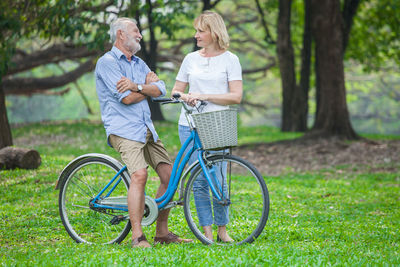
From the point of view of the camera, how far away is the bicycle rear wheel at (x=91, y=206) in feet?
16.0

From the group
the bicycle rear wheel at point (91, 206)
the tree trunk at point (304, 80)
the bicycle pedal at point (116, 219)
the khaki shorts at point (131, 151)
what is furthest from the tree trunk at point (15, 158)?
the tree trunk at point (304, 80)

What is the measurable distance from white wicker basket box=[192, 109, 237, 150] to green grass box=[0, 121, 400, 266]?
0.90 meters

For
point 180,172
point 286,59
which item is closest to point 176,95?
point 180,172

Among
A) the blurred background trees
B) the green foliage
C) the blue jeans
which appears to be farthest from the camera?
the green foliage

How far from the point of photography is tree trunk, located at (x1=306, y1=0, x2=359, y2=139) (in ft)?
50.5

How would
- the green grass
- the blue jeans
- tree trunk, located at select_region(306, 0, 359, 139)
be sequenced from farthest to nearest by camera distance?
tree trunk, located at select_region(306, 0, 359, 139), the blue jeans, the green grass

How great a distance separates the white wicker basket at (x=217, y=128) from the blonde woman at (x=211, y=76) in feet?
1.02

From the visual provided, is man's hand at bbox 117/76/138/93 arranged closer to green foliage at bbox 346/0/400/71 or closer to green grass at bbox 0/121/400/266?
green grass at bbox 0/121/400/266

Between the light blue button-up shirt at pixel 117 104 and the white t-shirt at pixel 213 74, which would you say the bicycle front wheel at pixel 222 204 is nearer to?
the white t-shirt at pixel 213 74

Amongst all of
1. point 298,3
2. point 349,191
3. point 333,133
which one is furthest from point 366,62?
point 349,191

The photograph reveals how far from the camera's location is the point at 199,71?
471cm

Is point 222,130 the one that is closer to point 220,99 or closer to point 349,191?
point 220,99

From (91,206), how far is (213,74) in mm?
1730

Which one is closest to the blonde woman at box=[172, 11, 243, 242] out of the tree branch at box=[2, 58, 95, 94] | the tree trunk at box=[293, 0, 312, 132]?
the tree trunk at box=[293, 0, 312, 132]
